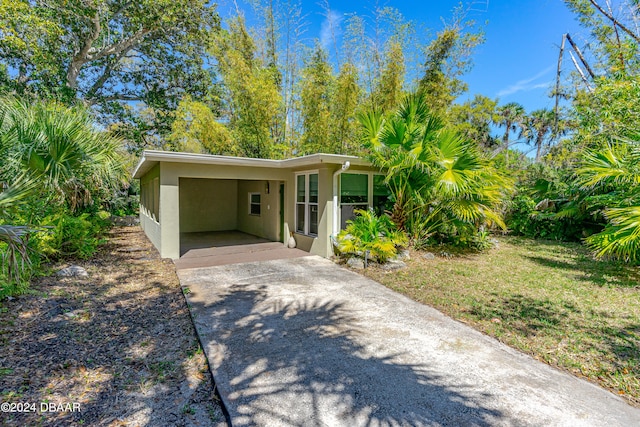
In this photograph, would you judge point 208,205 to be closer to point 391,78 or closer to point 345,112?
point 345,112

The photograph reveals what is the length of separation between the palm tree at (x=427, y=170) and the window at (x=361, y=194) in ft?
1.68

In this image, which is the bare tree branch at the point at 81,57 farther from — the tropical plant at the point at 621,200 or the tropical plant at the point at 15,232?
the tropical plant at the point at 621,200

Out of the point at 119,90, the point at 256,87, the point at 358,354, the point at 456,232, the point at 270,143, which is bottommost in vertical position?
the point at 358,354

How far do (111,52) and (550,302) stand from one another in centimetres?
1791

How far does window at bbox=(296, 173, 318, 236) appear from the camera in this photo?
8391 mm

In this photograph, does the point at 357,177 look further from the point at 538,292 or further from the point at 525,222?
the point at 525,222

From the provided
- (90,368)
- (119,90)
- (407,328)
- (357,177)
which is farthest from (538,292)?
(119,90)

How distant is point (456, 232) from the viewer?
8.92 m

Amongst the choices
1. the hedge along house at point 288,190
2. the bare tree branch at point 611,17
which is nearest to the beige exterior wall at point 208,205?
the hedge along house at point 288,190

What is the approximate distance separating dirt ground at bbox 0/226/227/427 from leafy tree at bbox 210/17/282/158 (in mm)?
8524

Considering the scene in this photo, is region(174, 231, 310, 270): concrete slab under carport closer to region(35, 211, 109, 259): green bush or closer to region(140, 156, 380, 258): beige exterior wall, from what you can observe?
region(140, 156, 380, 258): beige exterior wall

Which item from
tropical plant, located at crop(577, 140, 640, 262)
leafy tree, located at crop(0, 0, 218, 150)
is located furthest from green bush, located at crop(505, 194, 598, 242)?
leafy tree, located at crop(0, 0, 218, 150)

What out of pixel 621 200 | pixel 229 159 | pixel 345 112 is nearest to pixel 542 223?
pixel 621 200

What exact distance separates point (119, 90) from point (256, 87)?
9.34m
